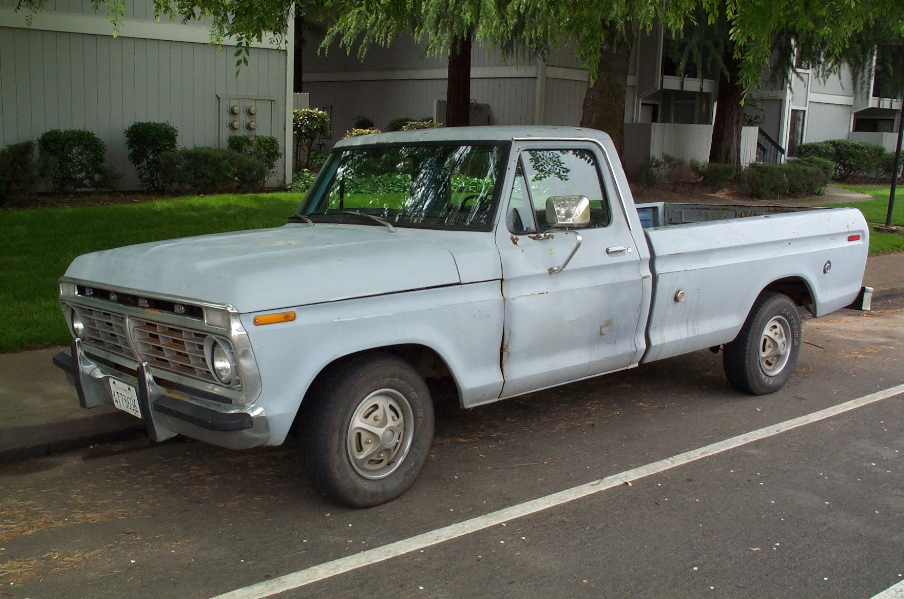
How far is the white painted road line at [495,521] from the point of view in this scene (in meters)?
3.81

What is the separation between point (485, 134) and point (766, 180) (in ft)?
58.9

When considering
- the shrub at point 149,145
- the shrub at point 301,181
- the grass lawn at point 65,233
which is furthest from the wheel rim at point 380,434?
the shrub at point 301,181

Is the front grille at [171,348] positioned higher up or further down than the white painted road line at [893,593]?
higher up

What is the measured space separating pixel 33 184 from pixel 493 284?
1120 cm

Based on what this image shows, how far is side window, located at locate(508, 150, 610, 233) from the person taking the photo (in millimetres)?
5195

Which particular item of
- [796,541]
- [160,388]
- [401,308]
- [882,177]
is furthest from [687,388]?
[882,177]

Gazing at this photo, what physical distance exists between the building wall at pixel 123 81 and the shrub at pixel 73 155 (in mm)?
701

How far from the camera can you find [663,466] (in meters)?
5.27

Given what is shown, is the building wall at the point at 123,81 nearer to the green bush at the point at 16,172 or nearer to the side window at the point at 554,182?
the green bush at the point at 16,172

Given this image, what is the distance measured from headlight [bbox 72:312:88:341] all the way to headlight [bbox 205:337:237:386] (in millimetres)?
1282

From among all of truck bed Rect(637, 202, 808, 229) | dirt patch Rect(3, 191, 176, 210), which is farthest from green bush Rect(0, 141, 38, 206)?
truck bed Rect(637, 202, 808, 229)

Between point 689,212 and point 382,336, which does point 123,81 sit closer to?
point 689,212

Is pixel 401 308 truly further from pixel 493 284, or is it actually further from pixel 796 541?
pixel 796 541

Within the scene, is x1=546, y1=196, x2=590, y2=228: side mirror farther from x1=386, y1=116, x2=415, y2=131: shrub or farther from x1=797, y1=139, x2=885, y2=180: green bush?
x1=797, y1=139, x2=885, y2=180: green bush
